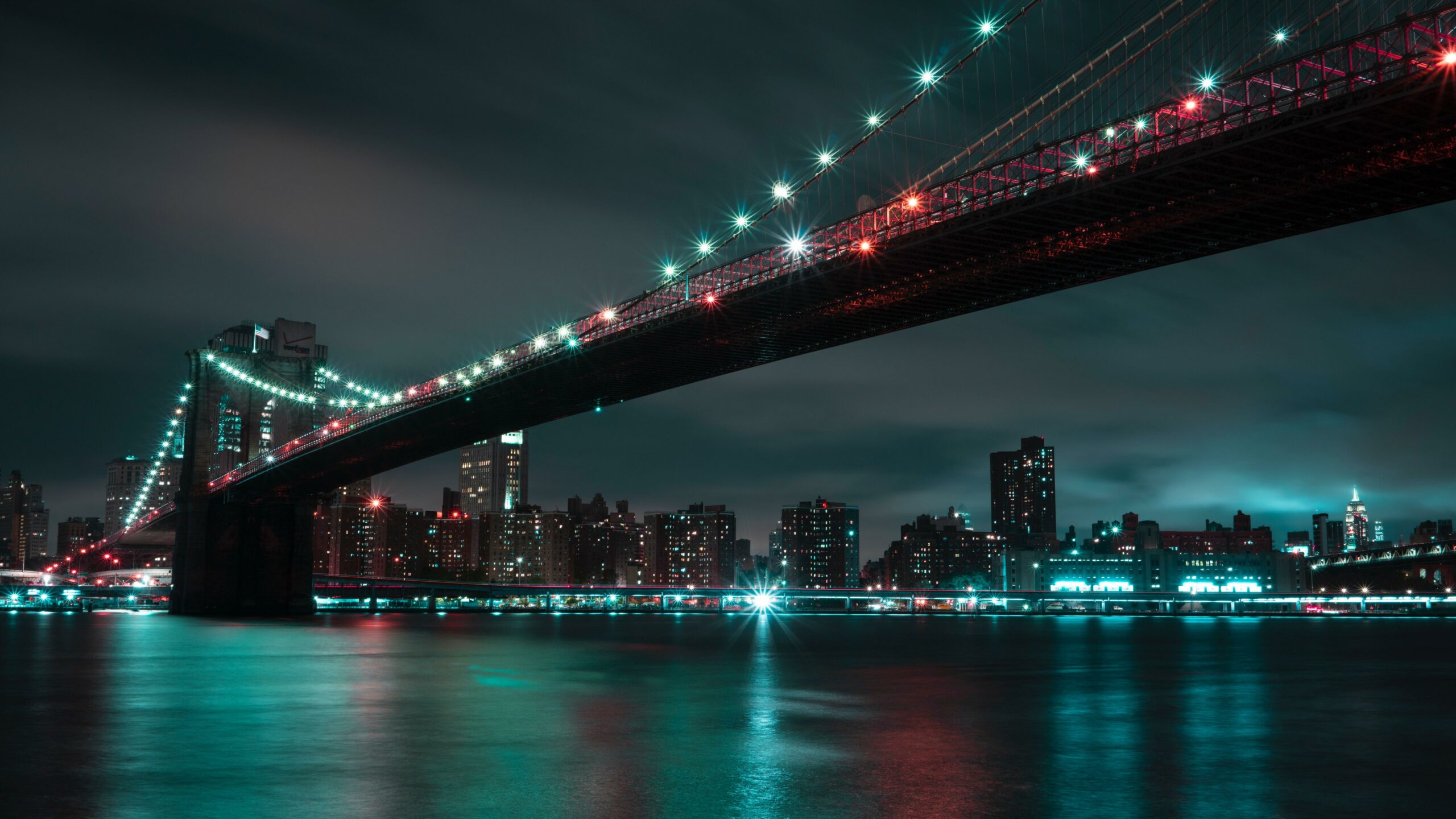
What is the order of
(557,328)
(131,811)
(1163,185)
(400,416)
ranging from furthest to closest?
(400,416) < (557,328) < (1163,185) < (131,811)

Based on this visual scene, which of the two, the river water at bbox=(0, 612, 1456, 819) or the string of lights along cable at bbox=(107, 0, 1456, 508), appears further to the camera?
the string of lights along cable at bbox=(107, 0, 1456, 508)

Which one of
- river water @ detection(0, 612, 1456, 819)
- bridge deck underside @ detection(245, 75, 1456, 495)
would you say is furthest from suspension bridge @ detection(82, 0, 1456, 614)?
river water @ detection(0, 612, 1456, 819)

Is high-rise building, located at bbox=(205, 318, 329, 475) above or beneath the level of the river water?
above

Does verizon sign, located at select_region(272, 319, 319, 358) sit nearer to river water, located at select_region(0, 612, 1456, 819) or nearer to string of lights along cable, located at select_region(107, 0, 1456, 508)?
string of lights along cable, located at select_region(107, 0, 1456, 508)

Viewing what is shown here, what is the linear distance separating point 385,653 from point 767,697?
20.0 metres

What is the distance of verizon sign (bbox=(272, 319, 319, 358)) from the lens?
314ft

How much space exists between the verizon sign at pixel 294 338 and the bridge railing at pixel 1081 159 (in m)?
42.4

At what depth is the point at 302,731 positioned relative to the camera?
61.4 feet

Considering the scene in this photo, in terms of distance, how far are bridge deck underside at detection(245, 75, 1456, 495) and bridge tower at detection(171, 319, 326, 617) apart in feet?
96.4

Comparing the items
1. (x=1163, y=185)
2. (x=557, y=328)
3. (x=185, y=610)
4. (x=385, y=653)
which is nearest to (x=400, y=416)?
(x=557, y=328)

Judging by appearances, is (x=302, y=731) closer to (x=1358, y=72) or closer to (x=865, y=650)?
(x=1358, y=72)

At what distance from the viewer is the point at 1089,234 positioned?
3834cm

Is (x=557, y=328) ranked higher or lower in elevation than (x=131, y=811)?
higher

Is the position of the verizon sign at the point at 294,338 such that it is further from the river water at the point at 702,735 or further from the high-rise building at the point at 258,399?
the river water at the point at 702,735
